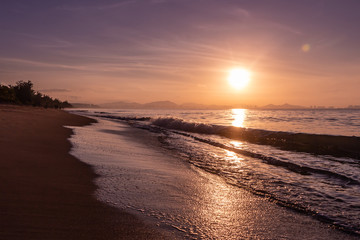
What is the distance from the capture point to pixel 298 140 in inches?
640

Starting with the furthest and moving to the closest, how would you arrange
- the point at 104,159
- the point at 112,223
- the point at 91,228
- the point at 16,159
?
the point at 104,159
the point at 16,159
the point at 112,223
the point at 91,228

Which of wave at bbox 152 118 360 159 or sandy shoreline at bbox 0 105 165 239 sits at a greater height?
wave at bbox 152 118 360 159

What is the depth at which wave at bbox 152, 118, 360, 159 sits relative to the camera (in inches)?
489

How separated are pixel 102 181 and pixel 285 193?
404 centimetres

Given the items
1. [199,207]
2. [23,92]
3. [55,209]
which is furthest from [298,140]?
[23,92]

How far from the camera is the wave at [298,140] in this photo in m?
12.4

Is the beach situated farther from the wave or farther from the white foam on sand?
the wave

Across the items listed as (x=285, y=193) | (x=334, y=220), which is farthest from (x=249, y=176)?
(x=334, y=220)

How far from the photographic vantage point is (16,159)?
595 cm

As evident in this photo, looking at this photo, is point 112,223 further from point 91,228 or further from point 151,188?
point 151,188

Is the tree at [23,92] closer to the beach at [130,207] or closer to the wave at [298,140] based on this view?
the wave at [298,140]

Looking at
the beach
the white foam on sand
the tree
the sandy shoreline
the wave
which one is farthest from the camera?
the tree

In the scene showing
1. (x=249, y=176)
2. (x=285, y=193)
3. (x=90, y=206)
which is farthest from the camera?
(x=249, y=176)

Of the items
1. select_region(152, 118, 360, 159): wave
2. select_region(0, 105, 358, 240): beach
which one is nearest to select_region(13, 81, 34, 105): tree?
select_region(152, 118, 360, 159): wave
